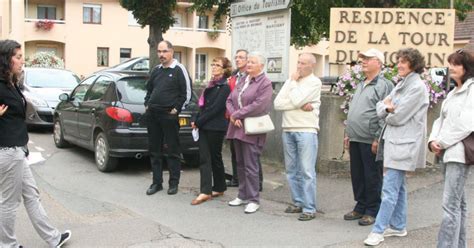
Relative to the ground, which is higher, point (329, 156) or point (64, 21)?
point (64, 21)

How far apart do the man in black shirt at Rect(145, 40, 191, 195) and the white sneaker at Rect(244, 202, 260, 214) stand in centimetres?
130

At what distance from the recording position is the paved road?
5422mm

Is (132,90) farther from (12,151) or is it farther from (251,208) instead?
(12,151)

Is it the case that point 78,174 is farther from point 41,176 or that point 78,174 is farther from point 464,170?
point 464,170

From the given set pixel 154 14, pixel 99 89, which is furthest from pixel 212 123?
pixel 154 14

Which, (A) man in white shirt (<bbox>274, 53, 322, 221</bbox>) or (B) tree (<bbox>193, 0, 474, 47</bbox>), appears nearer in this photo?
(A) man in white shirt (<bbox>274, 53, 322, 221</bbox>)

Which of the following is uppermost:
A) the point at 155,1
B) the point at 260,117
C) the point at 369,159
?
the point at 155,1

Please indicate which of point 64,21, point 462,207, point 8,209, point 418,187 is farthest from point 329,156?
point 64,21

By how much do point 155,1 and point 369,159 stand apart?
8.59 m

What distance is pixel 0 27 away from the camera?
4612 cm

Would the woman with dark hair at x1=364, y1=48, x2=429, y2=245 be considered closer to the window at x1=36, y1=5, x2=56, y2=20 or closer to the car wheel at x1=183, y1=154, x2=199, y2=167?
the car wheel at x1=183, y1=154, x2=199, y2=167

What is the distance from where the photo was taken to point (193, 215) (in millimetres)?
6359

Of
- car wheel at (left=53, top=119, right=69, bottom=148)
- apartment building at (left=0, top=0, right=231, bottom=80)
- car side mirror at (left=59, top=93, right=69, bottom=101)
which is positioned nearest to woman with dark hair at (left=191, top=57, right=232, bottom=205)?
car side mirror at (left=59, top=93, right=69, bottom=101)

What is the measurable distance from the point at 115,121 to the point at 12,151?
357 cm
